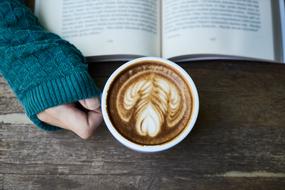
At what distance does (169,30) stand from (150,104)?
0.16 m

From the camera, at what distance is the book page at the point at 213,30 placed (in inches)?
24.9

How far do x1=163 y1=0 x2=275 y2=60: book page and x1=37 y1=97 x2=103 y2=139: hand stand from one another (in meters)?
0.17

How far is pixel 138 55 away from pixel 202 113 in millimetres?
161

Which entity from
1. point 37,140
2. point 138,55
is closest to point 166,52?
point 138,55

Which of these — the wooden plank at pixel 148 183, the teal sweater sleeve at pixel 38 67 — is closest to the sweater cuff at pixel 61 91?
the teal sweater sleeve at pixel 38 67

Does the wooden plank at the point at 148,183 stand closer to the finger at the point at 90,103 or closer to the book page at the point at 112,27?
the finger at the point at 90,103

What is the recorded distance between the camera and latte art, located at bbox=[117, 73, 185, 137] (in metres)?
0.56

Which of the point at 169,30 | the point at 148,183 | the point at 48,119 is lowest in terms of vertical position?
the point at 148,183

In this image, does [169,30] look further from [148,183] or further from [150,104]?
[148,183]

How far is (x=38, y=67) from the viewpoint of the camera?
0.57 meters

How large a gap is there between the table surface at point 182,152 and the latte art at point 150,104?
8cm

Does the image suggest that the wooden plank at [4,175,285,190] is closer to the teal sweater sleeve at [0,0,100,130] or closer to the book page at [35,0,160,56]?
the teal sweater sleeve at [0,0,100,130]

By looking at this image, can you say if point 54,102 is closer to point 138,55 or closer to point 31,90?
point 31,90

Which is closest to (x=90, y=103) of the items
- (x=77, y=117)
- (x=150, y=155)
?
(x=77, y=117)
